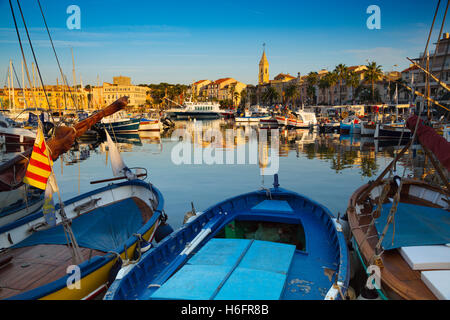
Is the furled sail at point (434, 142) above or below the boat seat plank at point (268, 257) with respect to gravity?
above

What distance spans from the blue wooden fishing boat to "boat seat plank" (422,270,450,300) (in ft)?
4.83

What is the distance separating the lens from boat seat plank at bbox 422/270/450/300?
559cm

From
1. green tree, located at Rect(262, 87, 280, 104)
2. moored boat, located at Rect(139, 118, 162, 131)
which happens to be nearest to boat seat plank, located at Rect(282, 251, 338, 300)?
moored boat, located at Rect(139, 118, 162, 131)

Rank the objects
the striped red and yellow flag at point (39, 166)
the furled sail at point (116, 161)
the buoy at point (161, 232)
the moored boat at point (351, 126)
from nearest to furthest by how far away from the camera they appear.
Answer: the striped red and yellow flag at point (39, 166) → the buoy at point (161, 232) → the furled sail at point (116, 161) → the moored boat at point (351, 126)

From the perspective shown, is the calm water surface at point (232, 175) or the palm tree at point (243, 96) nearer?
the calm water surface at point (232, 175)

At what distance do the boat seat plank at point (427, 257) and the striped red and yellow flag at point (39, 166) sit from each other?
7962mm

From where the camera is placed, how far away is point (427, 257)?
6.72 meters

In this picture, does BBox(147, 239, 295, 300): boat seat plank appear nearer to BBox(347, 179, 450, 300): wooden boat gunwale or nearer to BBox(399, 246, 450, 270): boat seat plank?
BBox(347, 179, 450, 300): wooden boat gunwale

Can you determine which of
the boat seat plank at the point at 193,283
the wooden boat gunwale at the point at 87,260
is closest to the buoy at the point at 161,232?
the wooden boat gunwale at the point at 87,260

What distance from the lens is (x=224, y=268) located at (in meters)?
7.06

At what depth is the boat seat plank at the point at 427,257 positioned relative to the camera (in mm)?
6445

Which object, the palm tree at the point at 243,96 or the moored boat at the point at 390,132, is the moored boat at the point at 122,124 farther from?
the palm tree at the point at 243,96

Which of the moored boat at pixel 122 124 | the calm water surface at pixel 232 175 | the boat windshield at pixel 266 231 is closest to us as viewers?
the boat windshield at pixel 266 231
